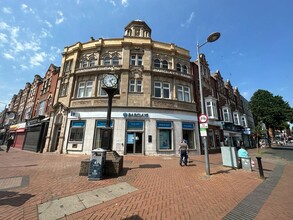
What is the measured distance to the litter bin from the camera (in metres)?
6.26

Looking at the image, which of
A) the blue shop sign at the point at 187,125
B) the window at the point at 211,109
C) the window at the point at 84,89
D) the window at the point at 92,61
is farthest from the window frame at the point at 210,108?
the window at the point at 92,61

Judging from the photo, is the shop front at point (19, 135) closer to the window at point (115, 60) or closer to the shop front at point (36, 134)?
the shop front at point (36, 134)

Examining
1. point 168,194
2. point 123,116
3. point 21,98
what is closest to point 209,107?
point 123,116

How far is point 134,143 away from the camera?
14.5m

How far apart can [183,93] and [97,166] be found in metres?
13.9

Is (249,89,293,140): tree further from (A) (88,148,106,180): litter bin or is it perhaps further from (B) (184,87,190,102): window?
(A) (88,148,106,180): litter bin

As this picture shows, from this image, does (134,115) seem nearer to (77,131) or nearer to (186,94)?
(77,131)

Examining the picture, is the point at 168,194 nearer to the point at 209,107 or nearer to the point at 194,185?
the point at 194,185

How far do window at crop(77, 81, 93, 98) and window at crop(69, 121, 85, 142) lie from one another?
339cm

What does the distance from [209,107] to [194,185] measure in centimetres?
1648

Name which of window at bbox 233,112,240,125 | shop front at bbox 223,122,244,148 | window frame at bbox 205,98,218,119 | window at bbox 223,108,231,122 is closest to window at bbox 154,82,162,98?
window frame at bbox 205,98,218,119

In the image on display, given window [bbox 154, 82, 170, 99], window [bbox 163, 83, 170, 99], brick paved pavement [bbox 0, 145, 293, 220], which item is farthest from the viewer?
window [bbox 163, 83, 170, 99]

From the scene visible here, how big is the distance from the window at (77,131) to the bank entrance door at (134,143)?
5.06 m

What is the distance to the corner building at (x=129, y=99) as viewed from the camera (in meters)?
14.7
